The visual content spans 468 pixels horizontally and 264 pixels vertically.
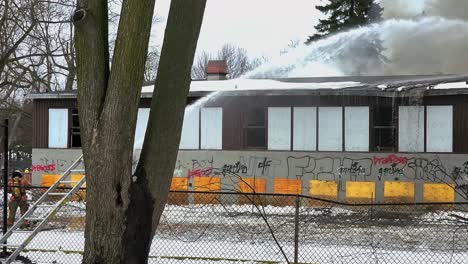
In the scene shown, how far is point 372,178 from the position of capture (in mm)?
20766

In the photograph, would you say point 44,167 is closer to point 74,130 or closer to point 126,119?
point 74,130

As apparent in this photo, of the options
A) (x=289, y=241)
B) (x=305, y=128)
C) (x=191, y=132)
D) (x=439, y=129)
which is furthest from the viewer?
(x=191, y=132)

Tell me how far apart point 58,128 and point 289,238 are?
49.4 ft

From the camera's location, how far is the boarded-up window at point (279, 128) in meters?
21.8

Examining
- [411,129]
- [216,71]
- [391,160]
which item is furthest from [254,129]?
[411,129]

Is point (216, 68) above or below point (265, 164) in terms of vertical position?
above

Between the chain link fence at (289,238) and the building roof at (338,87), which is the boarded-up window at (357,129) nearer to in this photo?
the building roof at (338,87)

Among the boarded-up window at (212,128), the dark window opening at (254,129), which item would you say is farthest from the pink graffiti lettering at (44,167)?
the dark window opening at (254,129)

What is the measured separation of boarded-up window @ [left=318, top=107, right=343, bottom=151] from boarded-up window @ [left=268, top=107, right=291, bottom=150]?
4.20 ft

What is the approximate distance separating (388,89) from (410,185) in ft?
12.1

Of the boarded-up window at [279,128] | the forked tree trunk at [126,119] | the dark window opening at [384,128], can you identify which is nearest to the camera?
the forked tree trunk at [126,119]

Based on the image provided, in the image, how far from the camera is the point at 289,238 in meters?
12.6

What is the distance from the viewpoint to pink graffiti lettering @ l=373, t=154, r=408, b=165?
2044 centimetres

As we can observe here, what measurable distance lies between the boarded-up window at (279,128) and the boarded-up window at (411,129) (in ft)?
14.1
